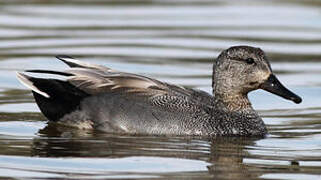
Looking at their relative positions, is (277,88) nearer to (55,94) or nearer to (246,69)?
(246,69)

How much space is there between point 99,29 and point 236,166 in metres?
9.50

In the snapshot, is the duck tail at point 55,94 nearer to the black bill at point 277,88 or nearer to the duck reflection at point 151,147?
the duck reflection at point 151,147

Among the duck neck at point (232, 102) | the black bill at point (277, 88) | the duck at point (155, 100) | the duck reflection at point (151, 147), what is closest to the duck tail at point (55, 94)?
the duck at point (155, 100)

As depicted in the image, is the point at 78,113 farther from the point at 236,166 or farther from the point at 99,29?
the point at 99,29

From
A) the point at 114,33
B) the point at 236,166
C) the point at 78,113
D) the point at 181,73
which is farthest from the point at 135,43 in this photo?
the point at 236,166

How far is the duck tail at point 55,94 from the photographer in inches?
465

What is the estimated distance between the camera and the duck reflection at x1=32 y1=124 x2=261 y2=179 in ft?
32.9

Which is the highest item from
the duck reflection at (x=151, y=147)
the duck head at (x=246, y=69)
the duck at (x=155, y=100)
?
the duck head at (x=246, y=69)

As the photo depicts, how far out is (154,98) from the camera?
1168 cm

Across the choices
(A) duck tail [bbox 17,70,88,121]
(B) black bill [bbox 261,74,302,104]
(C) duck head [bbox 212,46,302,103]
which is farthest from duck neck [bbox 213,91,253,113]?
(A) duck tail [bbox 17,70,88,121]

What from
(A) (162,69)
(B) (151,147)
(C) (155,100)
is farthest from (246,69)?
(A) (162,69)

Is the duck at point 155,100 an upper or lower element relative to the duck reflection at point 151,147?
upper

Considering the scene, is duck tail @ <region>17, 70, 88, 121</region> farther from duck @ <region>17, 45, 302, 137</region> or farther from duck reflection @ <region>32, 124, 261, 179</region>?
duck reflection @ <region>32, 124, 261, 179</region>

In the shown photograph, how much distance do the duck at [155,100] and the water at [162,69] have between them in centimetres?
18
